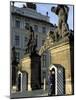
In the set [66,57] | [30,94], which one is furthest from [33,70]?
[66,57]

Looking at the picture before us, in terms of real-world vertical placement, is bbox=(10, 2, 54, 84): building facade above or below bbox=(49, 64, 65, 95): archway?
above

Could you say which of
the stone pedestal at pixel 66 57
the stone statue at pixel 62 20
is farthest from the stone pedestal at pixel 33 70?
the stone statue at pixel 62 20

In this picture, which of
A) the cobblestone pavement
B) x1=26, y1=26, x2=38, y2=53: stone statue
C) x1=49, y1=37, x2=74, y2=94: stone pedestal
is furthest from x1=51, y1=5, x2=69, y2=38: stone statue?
the cobblestone pavement

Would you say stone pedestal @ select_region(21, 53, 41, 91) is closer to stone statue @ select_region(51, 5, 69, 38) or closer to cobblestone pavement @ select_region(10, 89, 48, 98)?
cobblestone pavement @ select_region(10, 89, 48, 98)

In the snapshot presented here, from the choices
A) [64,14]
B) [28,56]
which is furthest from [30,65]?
[64,14]

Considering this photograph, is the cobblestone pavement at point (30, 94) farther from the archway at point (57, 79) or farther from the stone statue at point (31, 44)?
the stone statue at point (31, 44)

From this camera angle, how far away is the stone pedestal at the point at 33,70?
2.97m

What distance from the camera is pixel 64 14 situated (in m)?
3.09

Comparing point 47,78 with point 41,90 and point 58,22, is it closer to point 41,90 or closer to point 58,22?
point 41,90

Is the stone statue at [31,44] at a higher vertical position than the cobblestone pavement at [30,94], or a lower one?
higher

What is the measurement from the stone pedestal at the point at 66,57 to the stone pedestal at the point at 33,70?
0.18m

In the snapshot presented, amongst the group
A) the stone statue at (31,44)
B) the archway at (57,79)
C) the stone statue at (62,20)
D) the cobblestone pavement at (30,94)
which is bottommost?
the cobblestone pavement at (30,94)

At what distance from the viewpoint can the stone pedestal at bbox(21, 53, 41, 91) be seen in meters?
2.97

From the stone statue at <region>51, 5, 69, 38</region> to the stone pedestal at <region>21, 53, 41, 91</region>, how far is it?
332 millimetres
